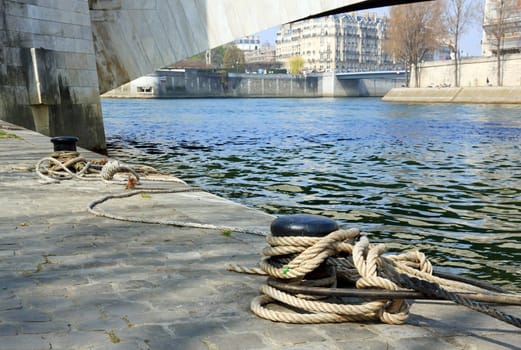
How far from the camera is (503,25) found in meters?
74.8

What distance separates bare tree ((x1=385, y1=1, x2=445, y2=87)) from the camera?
87250mm

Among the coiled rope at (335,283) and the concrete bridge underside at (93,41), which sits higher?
the concrete bridge underside at (93,41)

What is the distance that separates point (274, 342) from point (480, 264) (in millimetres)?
4584

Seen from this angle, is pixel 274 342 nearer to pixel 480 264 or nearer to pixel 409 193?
pixel 480 264

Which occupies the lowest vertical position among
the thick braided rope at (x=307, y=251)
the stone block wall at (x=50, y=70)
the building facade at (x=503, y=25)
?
the thick braided rope at (x=307, y=251)

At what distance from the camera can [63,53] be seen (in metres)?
17.9

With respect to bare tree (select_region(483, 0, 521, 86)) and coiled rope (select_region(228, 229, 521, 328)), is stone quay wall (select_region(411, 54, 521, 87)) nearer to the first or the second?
bare tree (select_region(483, 0, 521, 86))

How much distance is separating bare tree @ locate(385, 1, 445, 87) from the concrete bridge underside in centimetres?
7050

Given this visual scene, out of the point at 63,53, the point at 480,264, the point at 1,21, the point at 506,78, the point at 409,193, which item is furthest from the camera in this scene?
the point at 506,78

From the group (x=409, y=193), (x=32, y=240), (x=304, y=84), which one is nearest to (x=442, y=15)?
(x=304, y=84)

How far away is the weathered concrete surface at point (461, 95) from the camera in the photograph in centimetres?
5938

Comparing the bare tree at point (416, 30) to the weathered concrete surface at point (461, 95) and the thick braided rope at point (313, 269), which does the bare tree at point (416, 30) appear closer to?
the weathered concrete surface at point (461, 95)

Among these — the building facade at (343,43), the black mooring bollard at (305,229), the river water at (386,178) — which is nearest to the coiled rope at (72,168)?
the river water at (386,178)

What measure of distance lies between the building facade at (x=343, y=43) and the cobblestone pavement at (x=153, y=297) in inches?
6051
